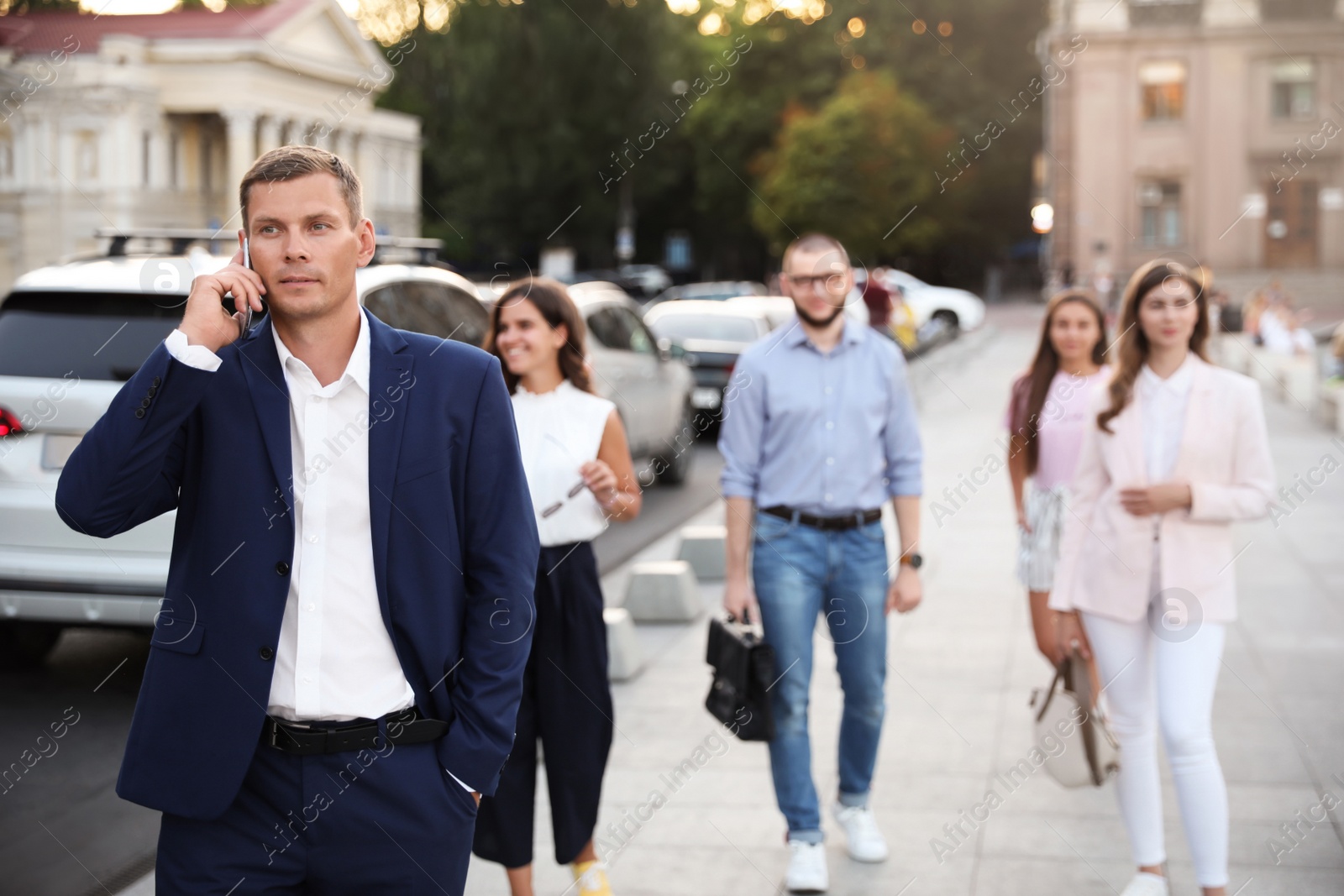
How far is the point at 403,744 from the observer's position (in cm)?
264

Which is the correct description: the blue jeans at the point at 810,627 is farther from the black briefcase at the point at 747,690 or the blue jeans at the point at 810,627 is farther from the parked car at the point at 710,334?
the parked car at the point at 710,334

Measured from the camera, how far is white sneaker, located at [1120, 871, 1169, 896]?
4.36m

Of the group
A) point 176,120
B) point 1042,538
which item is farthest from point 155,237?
point 176,120

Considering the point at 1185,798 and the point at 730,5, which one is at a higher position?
the point at 730,5

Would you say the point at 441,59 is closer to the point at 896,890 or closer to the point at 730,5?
the point at 730,5

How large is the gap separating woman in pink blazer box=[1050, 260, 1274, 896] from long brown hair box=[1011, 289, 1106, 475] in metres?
1.50

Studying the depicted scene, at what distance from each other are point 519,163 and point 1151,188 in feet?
76.5

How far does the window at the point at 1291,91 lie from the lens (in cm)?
5262

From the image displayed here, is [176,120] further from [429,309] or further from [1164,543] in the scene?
[1164,543]

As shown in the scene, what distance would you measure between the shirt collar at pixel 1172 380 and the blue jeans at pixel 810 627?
0.99 m

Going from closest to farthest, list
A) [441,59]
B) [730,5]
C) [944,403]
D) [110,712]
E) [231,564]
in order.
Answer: [231,564]
[110,712]
[944,403]
[441,59]
[730,5]

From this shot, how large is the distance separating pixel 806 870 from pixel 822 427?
4.65 feet

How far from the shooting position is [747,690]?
4.67 meters

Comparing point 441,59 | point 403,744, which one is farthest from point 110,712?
point 441,59
